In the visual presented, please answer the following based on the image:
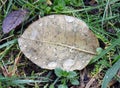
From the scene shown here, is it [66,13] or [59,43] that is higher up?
[66,13]

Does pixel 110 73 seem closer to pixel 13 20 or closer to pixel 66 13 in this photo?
pixel 66 13

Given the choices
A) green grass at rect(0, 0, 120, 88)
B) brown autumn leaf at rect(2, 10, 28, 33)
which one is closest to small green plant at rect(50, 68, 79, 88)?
green grass at rect(0, 0, 120, 88)

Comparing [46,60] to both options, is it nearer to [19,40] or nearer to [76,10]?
[19,40]

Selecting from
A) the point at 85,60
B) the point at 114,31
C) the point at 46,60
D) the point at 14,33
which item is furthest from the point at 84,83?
the point at 14,33

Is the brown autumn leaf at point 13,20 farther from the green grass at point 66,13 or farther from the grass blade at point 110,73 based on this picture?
the grass blade at point 110,73


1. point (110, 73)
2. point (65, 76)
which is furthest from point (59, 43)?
point (110, 73)

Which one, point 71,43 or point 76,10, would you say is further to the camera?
point 76,10

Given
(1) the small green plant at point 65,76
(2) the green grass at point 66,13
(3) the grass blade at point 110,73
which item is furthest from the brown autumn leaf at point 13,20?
(3) the grass blade at point 110,73
